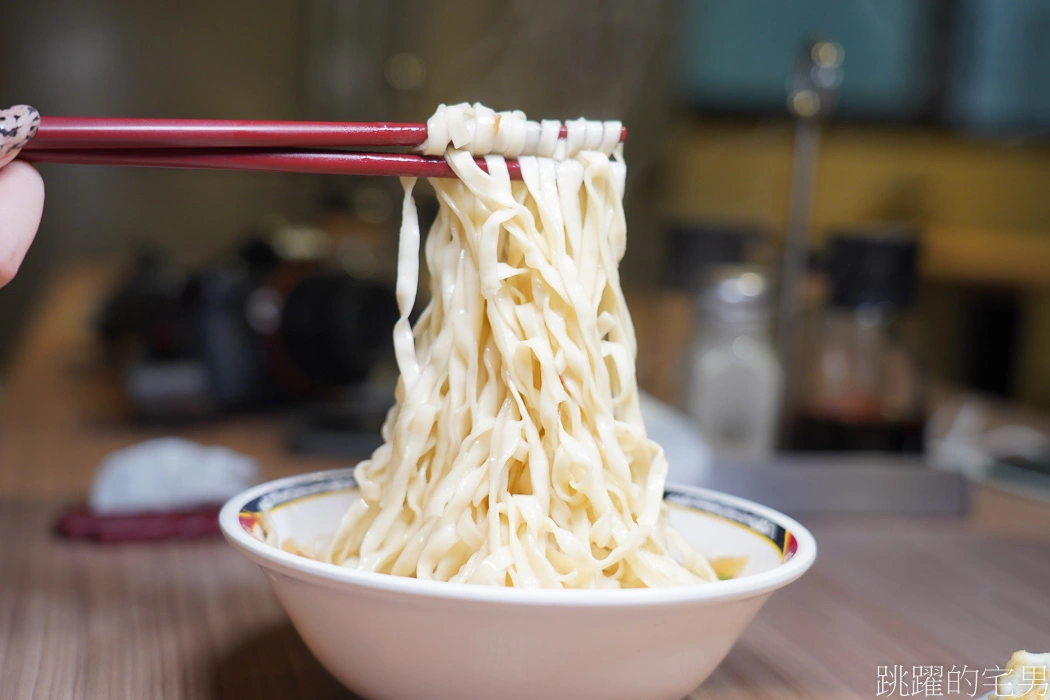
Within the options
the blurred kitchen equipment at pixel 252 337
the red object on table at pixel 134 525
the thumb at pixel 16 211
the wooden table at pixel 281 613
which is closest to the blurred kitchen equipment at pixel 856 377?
the wooden table at pixel 281 613

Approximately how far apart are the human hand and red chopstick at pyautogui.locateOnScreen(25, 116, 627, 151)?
1cm

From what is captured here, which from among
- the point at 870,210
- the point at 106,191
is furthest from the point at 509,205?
the point at 106,191

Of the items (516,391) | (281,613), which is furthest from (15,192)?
(281,613)

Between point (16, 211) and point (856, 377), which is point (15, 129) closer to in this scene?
point (16, 211)

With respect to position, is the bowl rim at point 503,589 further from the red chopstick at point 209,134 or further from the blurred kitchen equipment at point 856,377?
the blurred kitchen equipment at point 856,377

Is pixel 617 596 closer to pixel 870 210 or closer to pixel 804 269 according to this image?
pixel 804 269

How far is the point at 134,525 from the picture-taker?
2.97 feet

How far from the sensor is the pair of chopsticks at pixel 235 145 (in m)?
0.50

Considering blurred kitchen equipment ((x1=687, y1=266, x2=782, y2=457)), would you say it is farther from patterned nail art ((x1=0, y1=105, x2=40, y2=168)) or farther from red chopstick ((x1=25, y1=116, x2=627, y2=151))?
patterned nail art ((x1=0, y1=105, x2=40, y2=168))

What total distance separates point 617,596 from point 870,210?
70.2 inches

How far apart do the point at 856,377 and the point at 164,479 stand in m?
0.78

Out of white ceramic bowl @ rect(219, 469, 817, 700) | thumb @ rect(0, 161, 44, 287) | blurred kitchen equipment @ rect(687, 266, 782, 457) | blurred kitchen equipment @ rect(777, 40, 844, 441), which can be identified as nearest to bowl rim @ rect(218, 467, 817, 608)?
white ceramic bowl @ rect(219, 469, 817, 700)

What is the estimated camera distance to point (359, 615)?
48 centimetres

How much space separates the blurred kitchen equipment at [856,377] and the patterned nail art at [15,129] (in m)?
0.86
